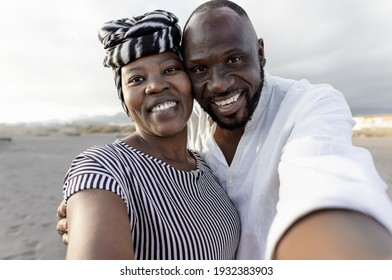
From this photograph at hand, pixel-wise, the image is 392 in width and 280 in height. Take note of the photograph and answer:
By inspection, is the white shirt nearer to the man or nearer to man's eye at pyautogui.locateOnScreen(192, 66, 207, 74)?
the man

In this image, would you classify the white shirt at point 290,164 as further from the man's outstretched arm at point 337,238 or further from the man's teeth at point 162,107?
the man's teeth at point 162,107

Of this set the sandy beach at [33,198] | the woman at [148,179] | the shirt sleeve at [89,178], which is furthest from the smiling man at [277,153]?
the sandy beach at [33,198]

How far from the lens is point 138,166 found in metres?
1.64

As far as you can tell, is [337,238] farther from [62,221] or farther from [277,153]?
[62,221]

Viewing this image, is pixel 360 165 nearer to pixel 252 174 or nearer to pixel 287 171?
pixel 287 171

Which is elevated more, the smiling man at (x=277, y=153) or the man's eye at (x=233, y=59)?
the man's eye at (x=233, y=59)

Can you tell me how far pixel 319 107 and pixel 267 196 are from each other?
485 millimetres

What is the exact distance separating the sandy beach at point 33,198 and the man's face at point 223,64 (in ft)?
12.9

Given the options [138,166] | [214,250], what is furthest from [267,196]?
[138,166]

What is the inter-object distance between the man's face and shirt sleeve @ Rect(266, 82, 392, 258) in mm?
456

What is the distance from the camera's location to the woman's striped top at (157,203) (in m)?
1.40

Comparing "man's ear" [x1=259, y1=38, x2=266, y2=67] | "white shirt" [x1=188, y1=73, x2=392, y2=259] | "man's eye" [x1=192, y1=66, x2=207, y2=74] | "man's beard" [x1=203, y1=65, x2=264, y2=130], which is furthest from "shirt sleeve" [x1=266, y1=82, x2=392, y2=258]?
"man's ear" [x1=259, y1=38, x2=266, y2=67]

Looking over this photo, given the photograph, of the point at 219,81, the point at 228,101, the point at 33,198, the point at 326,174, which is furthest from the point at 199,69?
the point at 33,198
